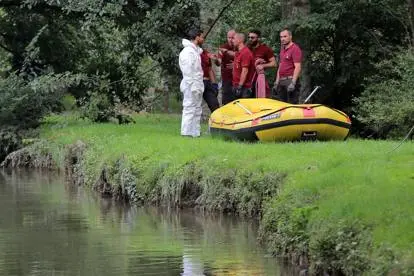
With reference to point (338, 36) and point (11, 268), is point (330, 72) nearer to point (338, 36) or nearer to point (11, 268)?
point (338, 36)

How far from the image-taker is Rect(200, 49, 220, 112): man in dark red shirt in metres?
19.0

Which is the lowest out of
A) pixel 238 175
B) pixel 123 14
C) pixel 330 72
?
pixel 238 175

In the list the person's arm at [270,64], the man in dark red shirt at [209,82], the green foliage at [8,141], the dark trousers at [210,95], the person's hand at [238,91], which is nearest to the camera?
the person's arm at [270,64]

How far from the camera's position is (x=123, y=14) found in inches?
895

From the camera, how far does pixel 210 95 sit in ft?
63.7

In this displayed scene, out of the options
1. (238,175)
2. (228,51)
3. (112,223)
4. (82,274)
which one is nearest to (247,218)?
(238,175)

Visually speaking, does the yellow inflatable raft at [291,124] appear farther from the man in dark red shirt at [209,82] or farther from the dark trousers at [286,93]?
the man in dark red shirt at [209,82]

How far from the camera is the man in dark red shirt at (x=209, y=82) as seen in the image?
19.0 m

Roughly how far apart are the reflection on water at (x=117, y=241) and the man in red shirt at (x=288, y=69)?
14.2 ft

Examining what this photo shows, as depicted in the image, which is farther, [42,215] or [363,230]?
[42,215]

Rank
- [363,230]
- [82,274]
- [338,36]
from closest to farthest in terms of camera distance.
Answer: [363,230] → [82,274] → [338,36]

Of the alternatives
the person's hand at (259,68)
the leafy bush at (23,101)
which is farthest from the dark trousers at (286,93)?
the leafy bush at (23,101)

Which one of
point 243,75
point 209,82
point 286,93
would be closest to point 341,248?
point 286,93

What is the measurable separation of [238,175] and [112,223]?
2.02m
